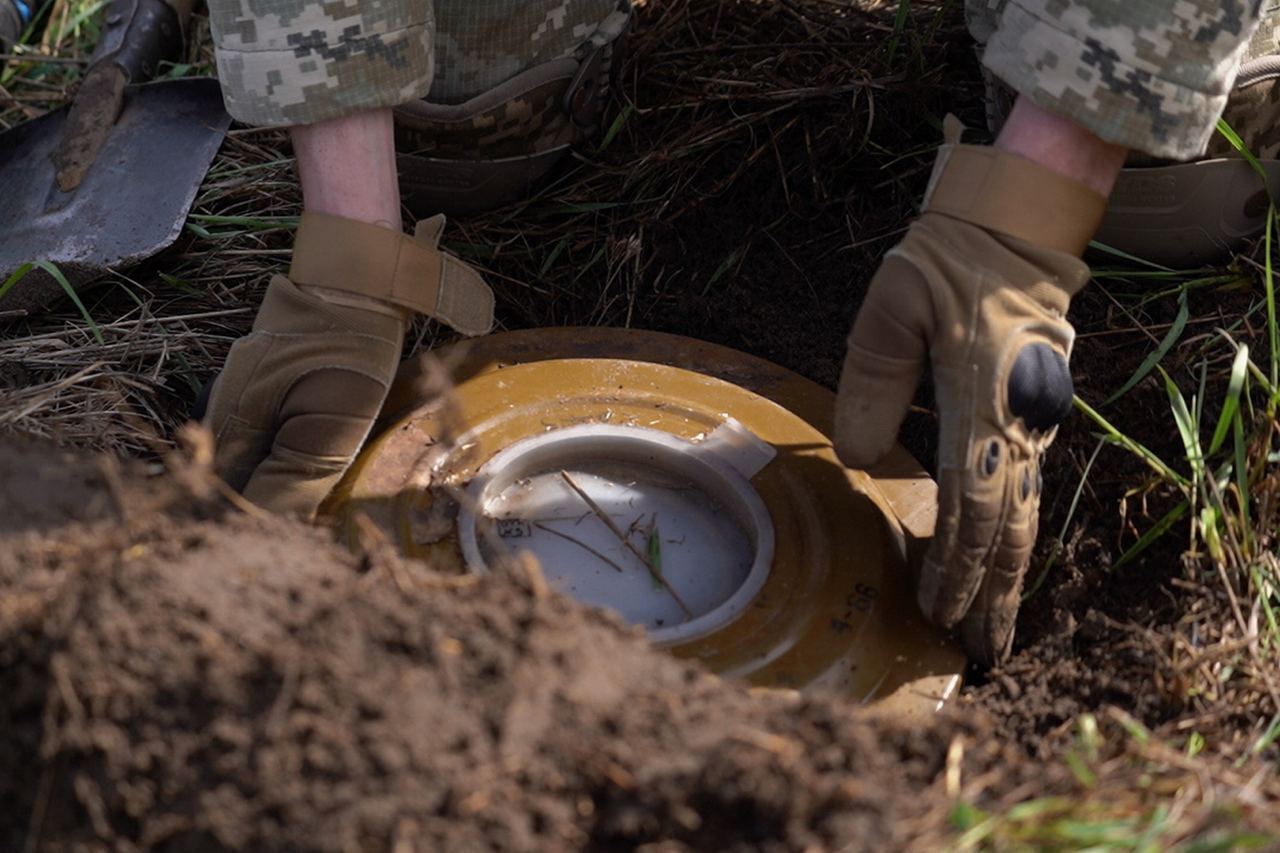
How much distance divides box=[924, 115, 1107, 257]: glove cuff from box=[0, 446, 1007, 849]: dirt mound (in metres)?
0.83

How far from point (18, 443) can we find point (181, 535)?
40 cm

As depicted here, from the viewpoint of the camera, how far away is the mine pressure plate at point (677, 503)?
2051mm

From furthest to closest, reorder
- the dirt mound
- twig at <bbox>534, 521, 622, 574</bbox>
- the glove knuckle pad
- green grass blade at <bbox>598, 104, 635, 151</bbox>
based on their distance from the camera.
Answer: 1. green grass blade at <bbox>598, 104, 635, 151</bbox>
2. twig at <bbox>534, 521, 622, 574</bbox>
3. the glove knuckle pad
4. the dirt mound

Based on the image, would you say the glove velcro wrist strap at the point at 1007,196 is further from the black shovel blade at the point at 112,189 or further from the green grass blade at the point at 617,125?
the black shovel blade at the point at 112,189

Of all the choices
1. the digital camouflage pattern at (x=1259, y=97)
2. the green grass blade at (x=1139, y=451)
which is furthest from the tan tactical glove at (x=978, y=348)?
the digital camouflage pattern at (x=1259, y=97)

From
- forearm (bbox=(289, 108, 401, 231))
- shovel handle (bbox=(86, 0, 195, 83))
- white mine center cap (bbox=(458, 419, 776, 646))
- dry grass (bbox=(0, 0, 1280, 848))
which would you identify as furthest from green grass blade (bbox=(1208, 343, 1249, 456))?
shovel handle (bbox=(86, 0, 195, 83))

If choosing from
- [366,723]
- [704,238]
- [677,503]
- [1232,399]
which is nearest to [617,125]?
[704,238]

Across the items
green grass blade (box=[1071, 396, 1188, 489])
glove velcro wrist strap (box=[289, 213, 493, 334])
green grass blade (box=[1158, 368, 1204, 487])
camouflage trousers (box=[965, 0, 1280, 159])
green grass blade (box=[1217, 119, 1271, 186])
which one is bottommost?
green grass blade (box=[1071, 396, 1188, 489])

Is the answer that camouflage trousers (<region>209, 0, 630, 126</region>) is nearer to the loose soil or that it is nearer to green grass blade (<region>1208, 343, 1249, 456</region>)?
the loose soil

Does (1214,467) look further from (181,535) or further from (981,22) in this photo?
(181,535)

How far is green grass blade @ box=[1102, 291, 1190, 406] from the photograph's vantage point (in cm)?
241

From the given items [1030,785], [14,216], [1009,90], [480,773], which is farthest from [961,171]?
[14,216]

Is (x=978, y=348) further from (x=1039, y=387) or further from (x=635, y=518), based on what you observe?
(x=635, y=518)

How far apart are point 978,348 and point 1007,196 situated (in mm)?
257
